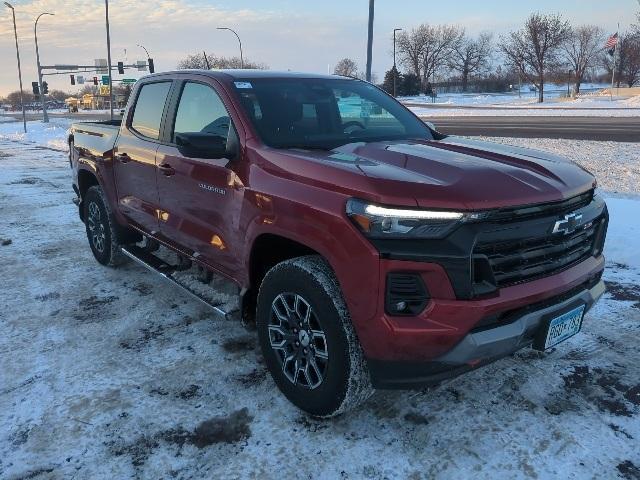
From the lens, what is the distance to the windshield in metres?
3.53

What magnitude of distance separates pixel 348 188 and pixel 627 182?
779 cm

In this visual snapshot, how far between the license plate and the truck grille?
0.74 feet

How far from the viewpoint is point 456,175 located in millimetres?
2686

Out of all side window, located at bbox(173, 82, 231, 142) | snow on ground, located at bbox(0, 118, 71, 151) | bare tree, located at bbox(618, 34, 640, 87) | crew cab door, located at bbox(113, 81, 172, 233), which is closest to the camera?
side window, located at bbox(173, 82, 231, 142)

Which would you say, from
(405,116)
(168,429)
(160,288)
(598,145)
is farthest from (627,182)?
(168,429)

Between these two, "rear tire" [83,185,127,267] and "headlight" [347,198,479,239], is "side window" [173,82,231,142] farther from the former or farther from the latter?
"rear tire" [83,185,127,267]

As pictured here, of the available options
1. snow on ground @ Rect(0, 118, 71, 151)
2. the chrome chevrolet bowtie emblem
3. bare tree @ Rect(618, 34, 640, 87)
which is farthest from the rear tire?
bare tree @ Rect(618, 34, 640, 87)

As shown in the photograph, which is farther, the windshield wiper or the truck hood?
the windshield wiper

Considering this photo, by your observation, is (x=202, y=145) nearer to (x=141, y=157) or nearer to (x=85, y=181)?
(x=141, y=157)

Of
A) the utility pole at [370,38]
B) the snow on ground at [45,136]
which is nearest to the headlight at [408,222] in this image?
the utility pole at [370,38]

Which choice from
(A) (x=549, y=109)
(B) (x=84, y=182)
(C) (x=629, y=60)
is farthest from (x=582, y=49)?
(B) (x=84, y=182)

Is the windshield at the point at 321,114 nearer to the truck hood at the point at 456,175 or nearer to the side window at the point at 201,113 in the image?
the side window at the point at 201,113

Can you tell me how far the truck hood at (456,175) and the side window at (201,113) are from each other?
2.43 ft

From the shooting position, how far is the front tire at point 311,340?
2.71m
